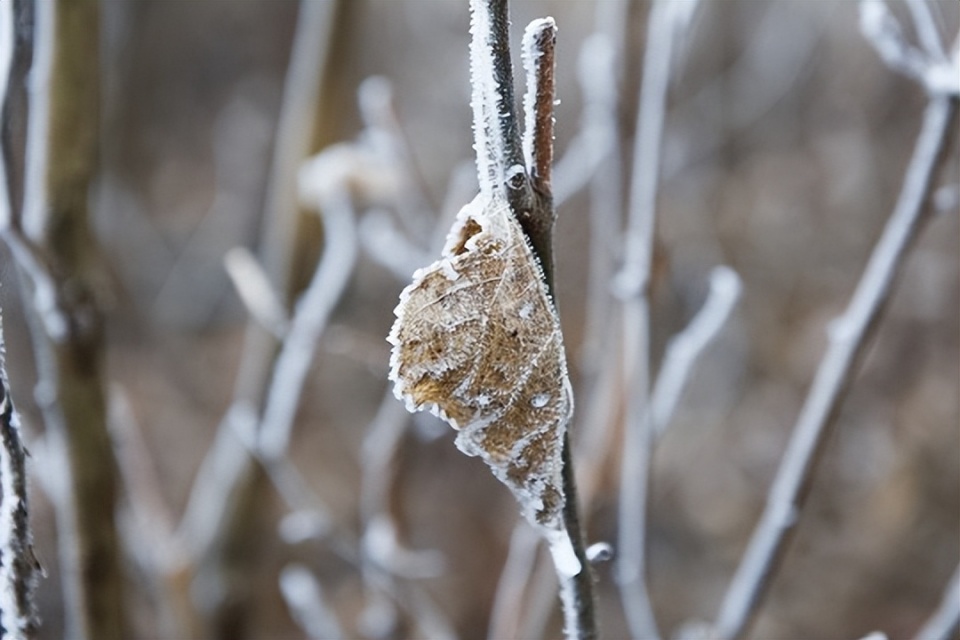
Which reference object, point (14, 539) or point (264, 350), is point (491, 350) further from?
point (264, 350)

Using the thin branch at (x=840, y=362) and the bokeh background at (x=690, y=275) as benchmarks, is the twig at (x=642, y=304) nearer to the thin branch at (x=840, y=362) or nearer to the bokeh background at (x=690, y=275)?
the thin branch at (x=840, y=362)

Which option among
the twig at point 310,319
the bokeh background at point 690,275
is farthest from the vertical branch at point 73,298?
Result: the bokeh background at point 690,275

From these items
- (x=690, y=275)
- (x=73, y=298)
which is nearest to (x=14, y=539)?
(x=73, y=298)

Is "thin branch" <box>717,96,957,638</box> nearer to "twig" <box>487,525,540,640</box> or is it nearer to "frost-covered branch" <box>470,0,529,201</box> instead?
"twig" <box>487,525,540,640</box>

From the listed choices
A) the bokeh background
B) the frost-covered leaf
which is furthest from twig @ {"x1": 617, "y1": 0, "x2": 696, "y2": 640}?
the bokeh background

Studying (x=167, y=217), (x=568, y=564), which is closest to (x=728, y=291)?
(x=568, y=564)

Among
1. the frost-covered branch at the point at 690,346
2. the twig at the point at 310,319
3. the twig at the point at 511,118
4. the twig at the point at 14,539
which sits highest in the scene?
the twig at the point at 310,319
